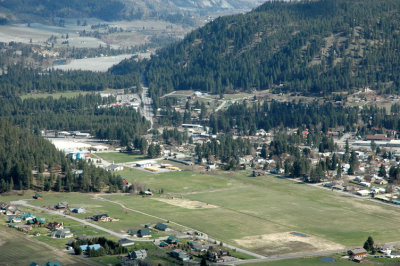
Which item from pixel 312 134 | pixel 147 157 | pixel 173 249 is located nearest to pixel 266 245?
pixel 173 249

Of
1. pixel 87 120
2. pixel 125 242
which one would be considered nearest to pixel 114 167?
pixel 87 120

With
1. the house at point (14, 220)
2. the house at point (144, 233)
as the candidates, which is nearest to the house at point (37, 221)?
the house at point (14, 220)

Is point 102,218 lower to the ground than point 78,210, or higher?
lower

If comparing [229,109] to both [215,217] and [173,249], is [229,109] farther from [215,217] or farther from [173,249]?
[173,249]

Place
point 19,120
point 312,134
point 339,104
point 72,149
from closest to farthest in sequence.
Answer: point 72,149, point 312,134, point 19,120, point 339,104

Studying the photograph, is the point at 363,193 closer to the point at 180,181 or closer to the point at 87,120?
the point at 180,181

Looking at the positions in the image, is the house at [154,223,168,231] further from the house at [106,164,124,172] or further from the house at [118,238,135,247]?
the house at [106,164,124,172]
